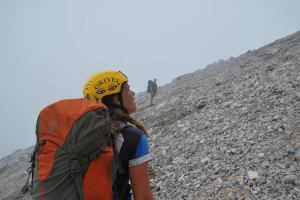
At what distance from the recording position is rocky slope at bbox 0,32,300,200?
27.6ft

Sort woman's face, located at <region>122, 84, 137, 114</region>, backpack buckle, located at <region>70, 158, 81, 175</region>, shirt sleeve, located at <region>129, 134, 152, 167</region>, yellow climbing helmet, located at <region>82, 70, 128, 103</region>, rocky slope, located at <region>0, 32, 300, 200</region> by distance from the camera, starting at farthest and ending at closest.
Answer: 1. rocky slope, located at <region>0, 32, 300, 200</region>
2. woman's face, located at <region>122, 84, 137, 114</region>
3. yellow climbing helmet, located at <region>82, 70, 128, 103</region>
4. shirt sleeve, located at <region>129, 134, 152, 167</region>
5. backpack buckle, located at <region>70, 158, 81, 175</region>

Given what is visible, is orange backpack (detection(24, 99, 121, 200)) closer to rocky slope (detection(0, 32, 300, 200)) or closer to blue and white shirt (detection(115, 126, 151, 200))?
blue and white shirt (detection(115, 126, 151, 200))

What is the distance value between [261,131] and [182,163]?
2.80 meters

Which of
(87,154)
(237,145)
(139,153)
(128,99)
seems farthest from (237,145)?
(87,154)

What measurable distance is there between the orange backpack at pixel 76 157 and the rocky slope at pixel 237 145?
5261 millimetres

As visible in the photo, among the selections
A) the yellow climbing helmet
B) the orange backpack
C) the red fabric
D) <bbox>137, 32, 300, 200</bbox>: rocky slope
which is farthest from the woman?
<bbox>137, 32, 300, 200</bbox>: rocky slope

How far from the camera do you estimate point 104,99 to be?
404cm

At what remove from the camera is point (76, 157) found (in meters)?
3.45

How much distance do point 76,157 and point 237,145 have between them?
8301mm

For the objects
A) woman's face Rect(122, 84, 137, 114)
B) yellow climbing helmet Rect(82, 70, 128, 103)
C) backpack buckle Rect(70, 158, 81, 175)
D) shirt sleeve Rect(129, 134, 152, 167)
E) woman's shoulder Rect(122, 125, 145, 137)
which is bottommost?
shirt sleeve Rect(129, 134, 152, 167)

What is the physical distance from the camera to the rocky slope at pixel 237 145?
8.41 m

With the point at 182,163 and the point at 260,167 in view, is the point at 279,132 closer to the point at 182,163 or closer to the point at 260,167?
the point at 260,167

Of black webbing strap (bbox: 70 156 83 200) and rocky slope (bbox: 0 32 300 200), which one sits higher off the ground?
black webbing strap (bbox: 70 156 83 200)

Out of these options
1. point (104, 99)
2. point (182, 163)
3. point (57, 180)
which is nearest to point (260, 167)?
point (182, 163)
